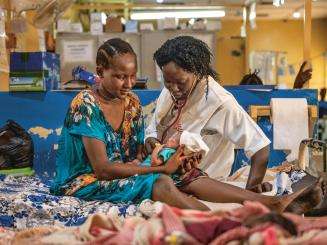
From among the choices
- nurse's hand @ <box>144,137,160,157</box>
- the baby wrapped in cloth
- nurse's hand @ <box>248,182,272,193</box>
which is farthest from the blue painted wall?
the baby wrapped in cloth

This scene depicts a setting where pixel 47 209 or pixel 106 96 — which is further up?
pixel 106 96

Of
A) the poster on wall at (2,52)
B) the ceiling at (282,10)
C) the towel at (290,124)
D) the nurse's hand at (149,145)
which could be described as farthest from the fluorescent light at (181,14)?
the nurse's hand at (149,145)

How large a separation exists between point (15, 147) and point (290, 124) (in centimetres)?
Answer: 195

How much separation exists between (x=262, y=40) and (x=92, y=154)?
40.6 feet

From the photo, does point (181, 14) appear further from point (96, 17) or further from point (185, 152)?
point (185, 152)

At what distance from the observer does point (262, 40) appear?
14648 millimetres

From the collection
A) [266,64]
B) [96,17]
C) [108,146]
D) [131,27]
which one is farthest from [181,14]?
[108,146]

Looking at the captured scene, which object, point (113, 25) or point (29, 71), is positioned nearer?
point (29, 71)

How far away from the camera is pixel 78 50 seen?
281 inches

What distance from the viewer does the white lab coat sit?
3150mm

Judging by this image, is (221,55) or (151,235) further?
(221,55)

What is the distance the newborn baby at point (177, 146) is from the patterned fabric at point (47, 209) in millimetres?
278

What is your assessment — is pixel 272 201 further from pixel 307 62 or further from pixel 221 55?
pixel 221 55

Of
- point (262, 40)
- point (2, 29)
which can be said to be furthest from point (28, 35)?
point (262, 40)
